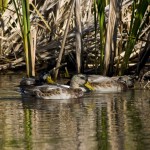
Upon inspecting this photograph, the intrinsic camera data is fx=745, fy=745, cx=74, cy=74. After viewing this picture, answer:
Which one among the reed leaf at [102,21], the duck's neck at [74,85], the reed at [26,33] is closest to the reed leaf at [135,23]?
the reed leaf at [102,21]

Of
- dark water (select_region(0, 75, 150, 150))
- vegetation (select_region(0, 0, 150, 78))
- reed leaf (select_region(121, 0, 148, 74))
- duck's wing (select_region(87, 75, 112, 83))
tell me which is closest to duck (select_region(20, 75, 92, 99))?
dark water (select_region(0, 75, 150, 150))

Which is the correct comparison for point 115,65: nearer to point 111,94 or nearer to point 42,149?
point 111,94

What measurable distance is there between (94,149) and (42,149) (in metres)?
0.49

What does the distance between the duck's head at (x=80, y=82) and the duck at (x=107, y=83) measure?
0.03 metres

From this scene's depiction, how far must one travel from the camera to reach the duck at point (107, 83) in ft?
41.0

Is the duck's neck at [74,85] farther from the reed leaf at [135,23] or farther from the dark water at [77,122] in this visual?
the reed leaf at [135,23]

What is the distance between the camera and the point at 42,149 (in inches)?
278

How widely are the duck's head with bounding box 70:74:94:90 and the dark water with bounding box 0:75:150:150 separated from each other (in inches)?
18.8

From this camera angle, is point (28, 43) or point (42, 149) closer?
point (42, 149)

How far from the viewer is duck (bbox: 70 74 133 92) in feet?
41.0

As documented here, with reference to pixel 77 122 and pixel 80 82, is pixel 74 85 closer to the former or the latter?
pixel 80 82

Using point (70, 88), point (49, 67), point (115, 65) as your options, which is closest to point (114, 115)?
point (70, 88)

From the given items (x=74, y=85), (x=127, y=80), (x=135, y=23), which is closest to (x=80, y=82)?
(x=74, y=85)

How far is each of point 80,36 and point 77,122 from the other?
15.2 feet
